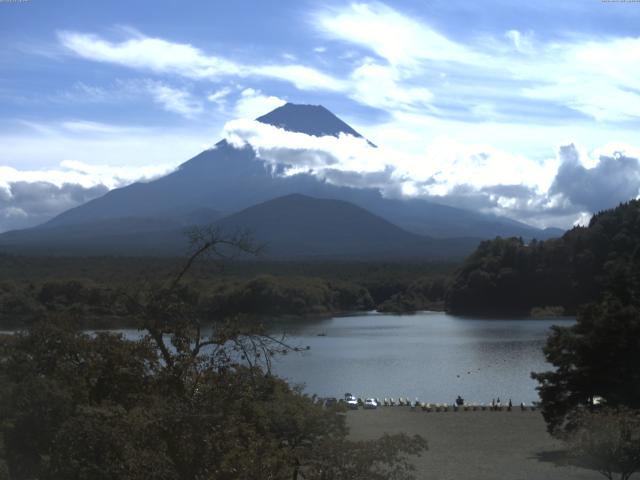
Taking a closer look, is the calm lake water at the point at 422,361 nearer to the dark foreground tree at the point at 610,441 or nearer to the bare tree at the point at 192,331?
the dark foreground tree at the point at 610,441

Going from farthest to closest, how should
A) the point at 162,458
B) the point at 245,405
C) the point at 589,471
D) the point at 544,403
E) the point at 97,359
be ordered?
the point at 544,403 → the point at 589,471 → the point at 97,359 → the point at 245,405 → the point at 162,458

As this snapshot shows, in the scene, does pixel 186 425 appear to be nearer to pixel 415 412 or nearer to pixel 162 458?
pixel 162 458

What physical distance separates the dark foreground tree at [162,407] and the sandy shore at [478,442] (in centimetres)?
712

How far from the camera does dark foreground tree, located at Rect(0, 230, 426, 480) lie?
6.21 metres

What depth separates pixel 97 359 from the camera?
28.5ft

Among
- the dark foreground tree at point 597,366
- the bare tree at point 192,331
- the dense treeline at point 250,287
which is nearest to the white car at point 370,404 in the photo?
the dark foreground tree at point 597,366

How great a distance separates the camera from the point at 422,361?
35.7 meters

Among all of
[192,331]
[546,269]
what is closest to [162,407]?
[192,331]

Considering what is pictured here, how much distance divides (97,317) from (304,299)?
2246cm

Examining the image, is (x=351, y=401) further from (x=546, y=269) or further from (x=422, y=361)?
(x=546, y=269)

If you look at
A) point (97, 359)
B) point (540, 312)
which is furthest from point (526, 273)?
point (97, 359)

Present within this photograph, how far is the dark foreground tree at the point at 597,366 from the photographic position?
50.6ft

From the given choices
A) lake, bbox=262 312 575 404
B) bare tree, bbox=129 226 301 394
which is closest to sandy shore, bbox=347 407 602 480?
lake, bbox=262 312 575 404

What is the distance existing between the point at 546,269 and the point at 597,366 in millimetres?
47394
